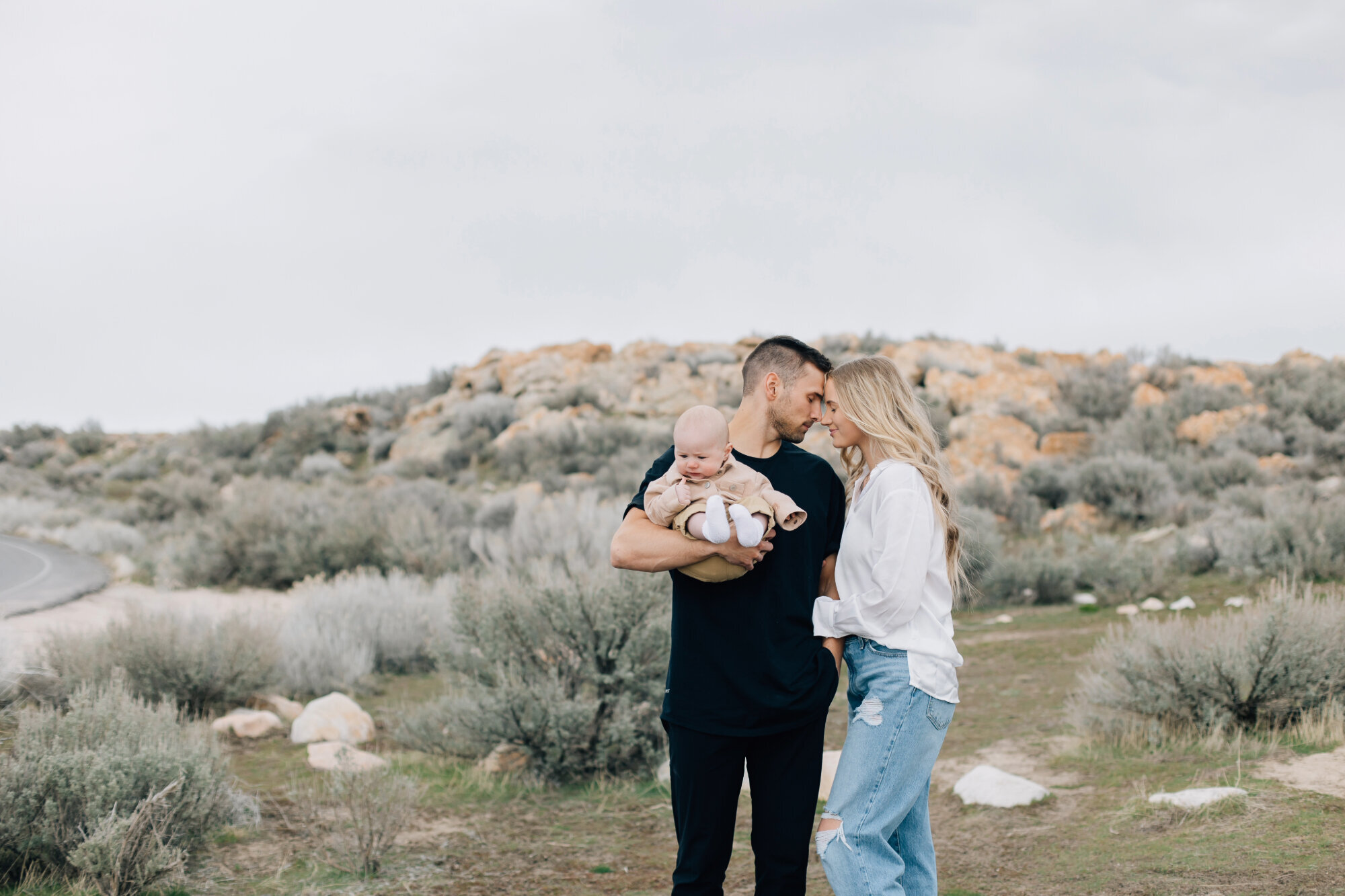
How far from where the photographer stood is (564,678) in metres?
6.68

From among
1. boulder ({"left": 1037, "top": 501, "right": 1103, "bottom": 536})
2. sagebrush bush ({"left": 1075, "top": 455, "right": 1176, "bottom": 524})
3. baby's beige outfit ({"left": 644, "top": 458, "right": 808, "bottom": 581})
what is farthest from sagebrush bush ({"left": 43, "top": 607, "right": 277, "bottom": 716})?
sagebrush bush ({"left": 1075, "top": 455, "right": 1176, "bottom": 524})

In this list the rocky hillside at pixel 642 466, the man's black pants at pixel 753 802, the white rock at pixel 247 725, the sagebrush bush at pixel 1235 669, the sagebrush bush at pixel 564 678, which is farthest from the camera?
the rocky hillside at pixel 642 466

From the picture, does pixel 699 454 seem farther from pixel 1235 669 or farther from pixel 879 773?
pixel 1235 669

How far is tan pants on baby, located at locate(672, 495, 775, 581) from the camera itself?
8.73 ft

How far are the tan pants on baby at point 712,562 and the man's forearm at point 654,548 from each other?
0.06ft

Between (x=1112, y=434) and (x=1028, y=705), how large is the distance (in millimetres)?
16137

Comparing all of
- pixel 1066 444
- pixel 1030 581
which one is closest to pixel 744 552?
pixel 1030 581

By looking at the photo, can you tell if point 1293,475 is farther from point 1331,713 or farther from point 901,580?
point 901,580

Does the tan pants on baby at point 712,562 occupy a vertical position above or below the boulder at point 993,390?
below

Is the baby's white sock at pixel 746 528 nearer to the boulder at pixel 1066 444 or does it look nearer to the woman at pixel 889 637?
the woman at pixel 889 637

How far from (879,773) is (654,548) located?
91cm

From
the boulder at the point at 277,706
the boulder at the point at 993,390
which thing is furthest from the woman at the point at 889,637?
the boulder at the point at 993,390

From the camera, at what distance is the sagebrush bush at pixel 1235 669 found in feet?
19.3

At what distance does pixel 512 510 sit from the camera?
17.2 metres
